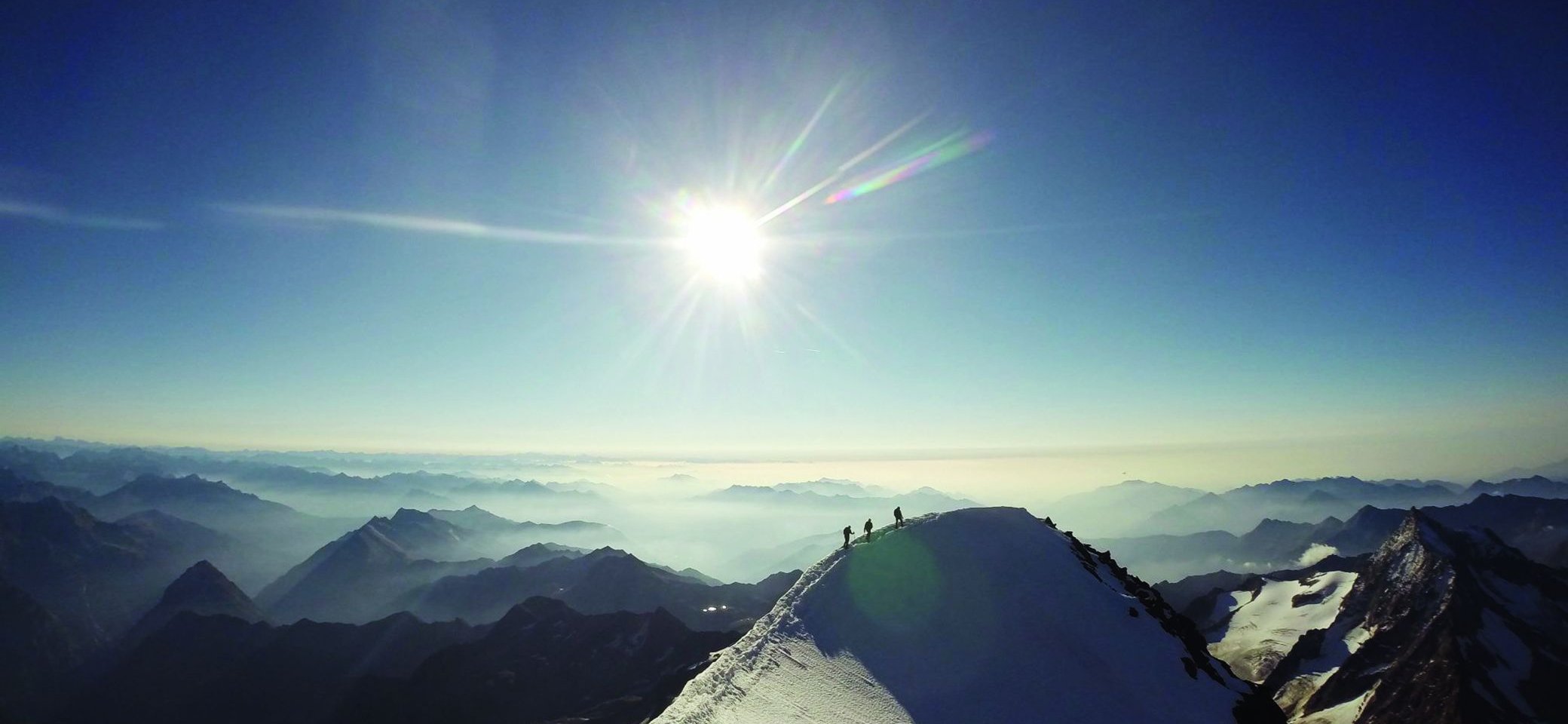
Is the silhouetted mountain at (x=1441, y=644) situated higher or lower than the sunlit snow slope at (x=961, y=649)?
lower

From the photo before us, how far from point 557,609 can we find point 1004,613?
194m

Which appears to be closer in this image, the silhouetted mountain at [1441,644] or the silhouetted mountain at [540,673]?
the silhouetted mountain at [1441,644]

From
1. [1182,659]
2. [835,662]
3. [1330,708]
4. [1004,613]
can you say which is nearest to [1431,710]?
[1330,708]

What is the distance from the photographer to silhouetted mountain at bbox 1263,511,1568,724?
14150 cm

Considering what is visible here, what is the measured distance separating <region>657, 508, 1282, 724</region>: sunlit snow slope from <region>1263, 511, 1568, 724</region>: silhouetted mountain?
163 m

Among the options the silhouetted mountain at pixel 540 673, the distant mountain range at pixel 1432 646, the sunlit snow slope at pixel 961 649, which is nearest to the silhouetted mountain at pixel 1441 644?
the distant mountain range at pixel 1432 646

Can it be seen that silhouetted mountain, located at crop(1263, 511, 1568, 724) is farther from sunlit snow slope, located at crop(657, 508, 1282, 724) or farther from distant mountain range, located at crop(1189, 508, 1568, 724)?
sunlit snow slope, located at crop(657, 508, 1282, 724)

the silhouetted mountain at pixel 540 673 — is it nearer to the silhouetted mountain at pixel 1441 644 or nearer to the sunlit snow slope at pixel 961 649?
the sunlit snow slope at pixel 961 649

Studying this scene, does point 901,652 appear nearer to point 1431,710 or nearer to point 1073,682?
point 1073,682

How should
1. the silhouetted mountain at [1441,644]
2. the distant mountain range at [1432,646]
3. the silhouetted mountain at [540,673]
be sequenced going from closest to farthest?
the silhouetted mountain at [1441,644]
the distant mountain range at [1432,646]
the silhouetted mountain at [540,673]

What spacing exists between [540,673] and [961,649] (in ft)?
556

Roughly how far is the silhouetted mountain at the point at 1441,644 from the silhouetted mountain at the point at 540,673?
6432 inches

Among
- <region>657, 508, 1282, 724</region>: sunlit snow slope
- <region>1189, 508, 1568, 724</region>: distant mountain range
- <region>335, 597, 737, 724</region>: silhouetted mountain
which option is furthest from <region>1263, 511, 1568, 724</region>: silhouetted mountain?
<region>335, 597, 737, 724</region>: silhouetted mountain

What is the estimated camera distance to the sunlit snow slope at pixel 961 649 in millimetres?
31188
